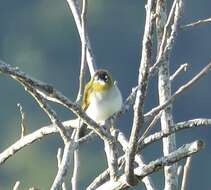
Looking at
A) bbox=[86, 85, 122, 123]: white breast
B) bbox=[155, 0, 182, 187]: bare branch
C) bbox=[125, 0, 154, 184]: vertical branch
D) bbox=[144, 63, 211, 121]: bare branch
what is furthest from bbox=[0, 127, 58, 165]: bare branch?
bbox=[86, 85, 122, 123]: white breast

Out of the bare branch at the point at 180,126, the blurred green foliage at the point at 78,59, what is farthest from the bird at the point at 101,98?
the blurred green foliage at the point at 78,59

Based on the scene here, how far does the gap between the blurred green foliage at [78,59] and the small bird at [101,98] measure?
1453 cm

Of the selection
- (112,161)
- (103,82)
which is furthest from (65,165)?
(103,82)

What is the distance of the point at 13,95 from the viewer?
30.9 meters

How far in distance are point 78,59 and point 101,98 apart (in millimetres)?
24193

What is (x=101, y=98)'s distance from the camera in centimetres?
712

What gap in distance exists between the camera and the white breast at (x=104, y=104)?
6462 mm

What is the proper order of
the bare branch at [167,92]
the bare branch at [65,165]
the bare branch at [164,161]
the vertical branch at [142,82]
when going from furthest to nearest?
the bare branch at [167,92], the bare branch at [65,165], the bare branch at [164,161], the vertical branch at [142,82]

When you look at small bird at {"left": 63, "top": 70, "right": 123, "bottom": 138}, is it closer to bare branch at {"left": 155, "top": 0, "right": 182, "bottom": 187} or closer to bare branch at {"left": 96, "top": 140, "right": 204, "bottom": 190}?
bare branch at {"left": 155, "top": 0, "right": 182, "bottom": 187}

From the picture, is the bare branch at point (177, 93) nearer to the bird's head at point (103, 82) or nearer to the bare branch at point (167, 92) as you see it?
the bare branch at point (167, 92)

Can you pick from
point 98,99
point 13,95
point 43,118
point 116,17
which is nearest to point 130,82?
point 43,118

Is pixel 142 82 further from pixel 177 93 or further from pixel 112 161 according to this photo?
pixel 112 161

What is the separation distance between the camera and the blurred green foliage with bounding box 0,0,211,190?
965 inches

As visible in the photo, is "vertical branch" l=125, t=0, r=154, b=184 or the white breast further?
the white breast
